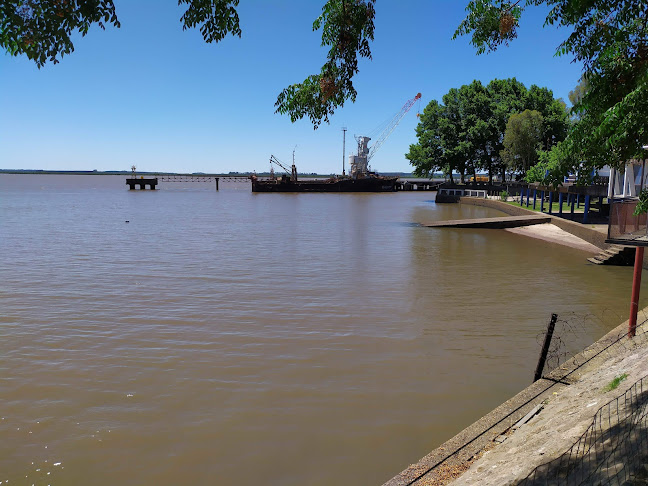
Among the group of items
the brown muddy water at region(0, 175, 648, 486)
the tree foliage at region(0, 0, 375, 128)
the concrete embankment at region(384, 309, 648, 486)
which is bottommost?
the brown muddy water at region(0, 175, 648, 486)

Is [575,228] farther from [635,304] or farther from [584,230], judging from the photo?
[635,304]

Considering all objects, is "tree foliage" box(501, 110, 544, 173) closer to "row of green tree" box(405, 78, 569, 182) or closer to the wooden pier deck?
"row of green tree" box(405, 78, 569, 182)

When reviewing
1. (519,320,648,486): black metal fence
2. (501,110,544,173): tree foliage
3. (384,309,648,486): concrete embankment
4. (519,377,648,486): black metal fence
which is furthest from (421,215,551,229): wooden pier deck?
(519,377,648,486): black metal fence

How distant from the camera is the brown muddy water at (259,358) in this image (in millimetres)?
6785

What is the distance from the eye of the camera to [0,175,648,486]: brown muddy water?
6.79m

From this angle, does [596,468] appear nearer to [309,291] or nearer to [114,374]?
[114,374]

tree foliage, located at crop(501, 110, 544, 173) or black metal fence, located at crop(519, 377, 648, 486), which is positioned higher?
tree foliage, located at crop(501, 110, 544, 173)

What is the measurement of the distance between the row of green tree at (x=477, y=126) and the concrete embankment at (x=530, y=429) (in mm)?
64403

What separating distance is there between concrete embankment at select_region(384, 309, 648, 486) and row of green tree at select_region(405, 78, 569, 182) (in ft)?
211

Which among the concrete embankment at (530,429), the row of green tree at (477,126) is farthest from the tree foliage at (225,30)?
the row of green tree at (477,126)

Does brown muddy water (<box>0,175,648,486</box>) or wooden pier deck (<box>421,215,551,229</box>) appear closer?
brown muddy water (<box>0,175,648,486</box>)

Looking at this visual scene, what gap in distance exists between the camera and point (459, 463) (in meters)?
5.60

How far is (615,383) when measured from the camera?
656cm

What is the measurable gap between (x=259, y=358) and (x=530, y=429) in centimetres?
541
